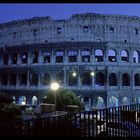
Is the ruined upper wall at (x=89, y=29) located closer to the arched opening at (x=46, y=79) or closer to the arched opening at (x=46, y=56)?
the arched opening at (x=46, y=56)

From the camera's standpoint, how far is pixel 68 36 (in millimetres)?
32562

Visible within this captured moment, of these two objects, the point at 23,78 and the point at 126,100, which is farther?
the point at 23,78

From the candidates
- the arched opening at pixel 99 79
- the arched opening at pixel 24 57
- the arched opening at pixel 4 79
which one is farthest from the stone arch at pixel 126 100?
the arched opening at pixel 4 79

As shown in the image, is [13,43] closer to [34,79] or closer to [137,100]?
[34,79]

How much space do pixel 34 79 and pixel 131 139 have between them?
30.1 m

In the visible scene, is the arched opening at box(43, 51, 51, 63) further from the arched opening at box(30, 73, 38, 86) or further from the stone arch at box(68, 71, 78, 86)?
the stone arch at box(68, 71, 78, 86)

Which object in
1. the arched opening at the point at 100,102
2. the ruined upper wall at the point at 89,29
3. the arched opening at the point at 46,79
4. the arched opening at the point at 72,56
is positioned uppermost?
the ruined upper wall at the point at 89,29

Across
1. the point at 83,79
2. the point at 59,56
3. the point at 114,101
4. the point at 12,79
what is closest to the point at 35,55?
the point at 59,56

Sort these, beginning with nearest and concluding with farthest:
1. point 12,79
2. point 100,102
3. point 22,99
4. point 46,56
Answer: point 100,102
point 46,56
point 22,99
point 12,79

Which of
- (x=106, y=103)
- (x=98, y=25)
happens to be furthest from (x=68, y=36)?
(x=106, y=103)

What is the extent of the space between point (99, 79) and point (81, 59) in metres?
3.06

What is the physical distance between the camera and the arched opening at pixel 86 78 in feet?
103

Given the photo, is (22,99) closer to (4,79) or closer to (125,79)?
(4,79)

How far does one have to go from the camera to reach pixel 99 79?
3145 centimetres
